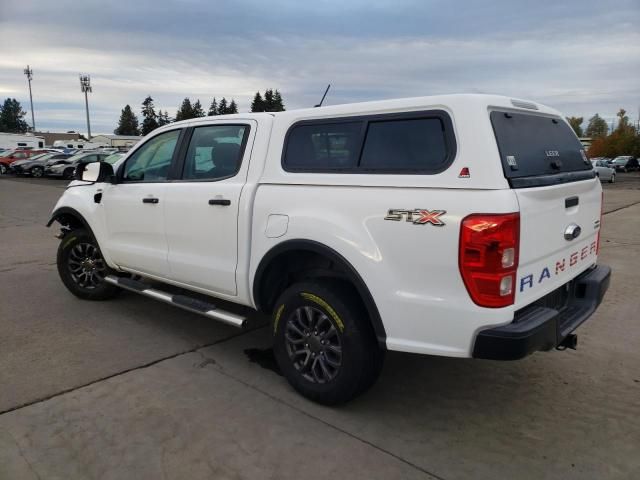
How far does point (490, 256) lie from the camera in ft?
8.50

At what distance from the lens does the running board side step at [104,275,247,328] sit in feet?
12.5

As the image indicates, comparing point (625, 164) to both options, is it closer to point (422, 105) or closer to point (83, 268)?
point (83, 268)

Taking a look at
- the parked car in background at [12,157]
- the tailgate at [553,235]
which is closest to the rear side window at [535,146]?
the tailgate at [553,235]

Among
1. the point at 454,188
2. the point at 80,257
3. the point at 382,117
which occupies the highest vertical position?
the point at 382,117

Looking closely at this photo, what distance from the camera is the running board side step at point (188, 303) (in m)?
3.81

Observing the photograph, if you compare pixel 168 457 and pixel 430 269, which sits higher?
pixel 430 269

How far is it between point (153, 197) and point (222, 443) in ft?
7.39

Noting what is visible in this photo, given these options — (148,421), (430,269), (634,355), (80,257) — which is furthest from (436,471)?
(80,257)

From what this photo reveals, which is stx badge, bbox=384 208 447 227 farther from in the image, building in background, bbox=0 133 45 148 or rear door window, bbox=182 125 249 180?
building in background, bbox=0 133 45 148

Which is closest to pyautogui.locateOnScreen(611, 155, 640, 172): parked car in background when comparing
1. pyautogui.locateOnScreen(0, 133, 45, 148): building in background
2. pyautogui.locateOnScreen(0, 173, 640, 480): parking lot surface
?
pyautogui.locateOnScreen(0, 173, 640, 480): parking lot surface

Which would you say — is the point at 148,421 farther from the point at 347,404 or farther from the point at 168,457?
the point at 347,404

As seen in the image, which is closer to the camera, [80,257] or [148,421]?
[148,421]

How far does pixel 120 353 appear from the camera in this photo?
165 inches

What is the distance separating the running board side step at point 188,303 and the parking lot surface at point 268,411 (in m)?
0.38
